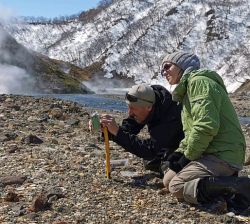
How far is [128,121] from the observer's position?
8539mm

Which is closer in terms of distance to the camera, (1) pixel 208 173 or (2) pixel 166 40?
(1) pixel 208 173

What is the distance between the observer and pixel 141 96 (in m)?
7.37

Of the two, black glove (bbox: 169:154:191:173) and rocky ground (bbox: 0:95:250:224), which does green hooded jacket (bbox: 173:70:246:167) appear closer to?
black glove (bbox: 169:154:191:173)

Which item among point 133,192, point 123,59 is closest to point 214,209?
point 133,192

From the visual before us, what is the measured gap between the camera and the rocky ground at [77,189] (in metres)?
6.25

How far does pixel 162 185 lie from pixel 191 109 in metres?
1.74

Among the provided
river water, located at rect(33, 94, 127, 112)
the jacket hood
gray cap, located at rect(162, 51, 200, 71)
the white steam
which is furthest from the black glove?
the white steam

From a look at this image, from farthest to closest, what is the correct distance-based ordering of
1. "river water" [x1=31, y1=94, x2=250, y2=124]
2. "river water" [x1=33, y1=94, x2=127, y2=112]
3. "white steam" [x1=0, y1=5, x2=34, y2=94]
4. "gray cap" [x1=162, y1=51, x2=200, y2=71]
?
1. "white steam" [x1=0, y1=5, x2=34, y2=94]
2. "river water" [x1=33, y1=94, x2=127, y2=112]
3. "river water" [x1=31, y1=94, x2=250, y2=124]
4. "gray cap" [x1=162, y1=51, x2=200, y2=71]

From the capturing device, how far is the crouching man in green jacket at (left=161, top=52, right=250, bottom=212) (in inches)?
246

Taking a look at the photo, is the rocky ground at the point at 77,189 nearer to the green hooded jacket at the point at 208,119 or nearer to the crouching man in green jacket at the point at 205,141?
the crouching man in green jacket at the point at 205,141

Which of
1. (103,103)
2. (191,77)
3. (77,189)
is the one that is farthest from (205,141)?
(103,103)

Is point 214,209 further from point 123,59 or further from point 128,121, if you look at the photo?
point 123,59

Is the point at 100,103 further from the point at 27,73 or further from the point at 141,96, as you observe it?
the point at 27,73

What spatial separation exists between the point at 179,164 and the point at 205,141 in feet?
2.36
